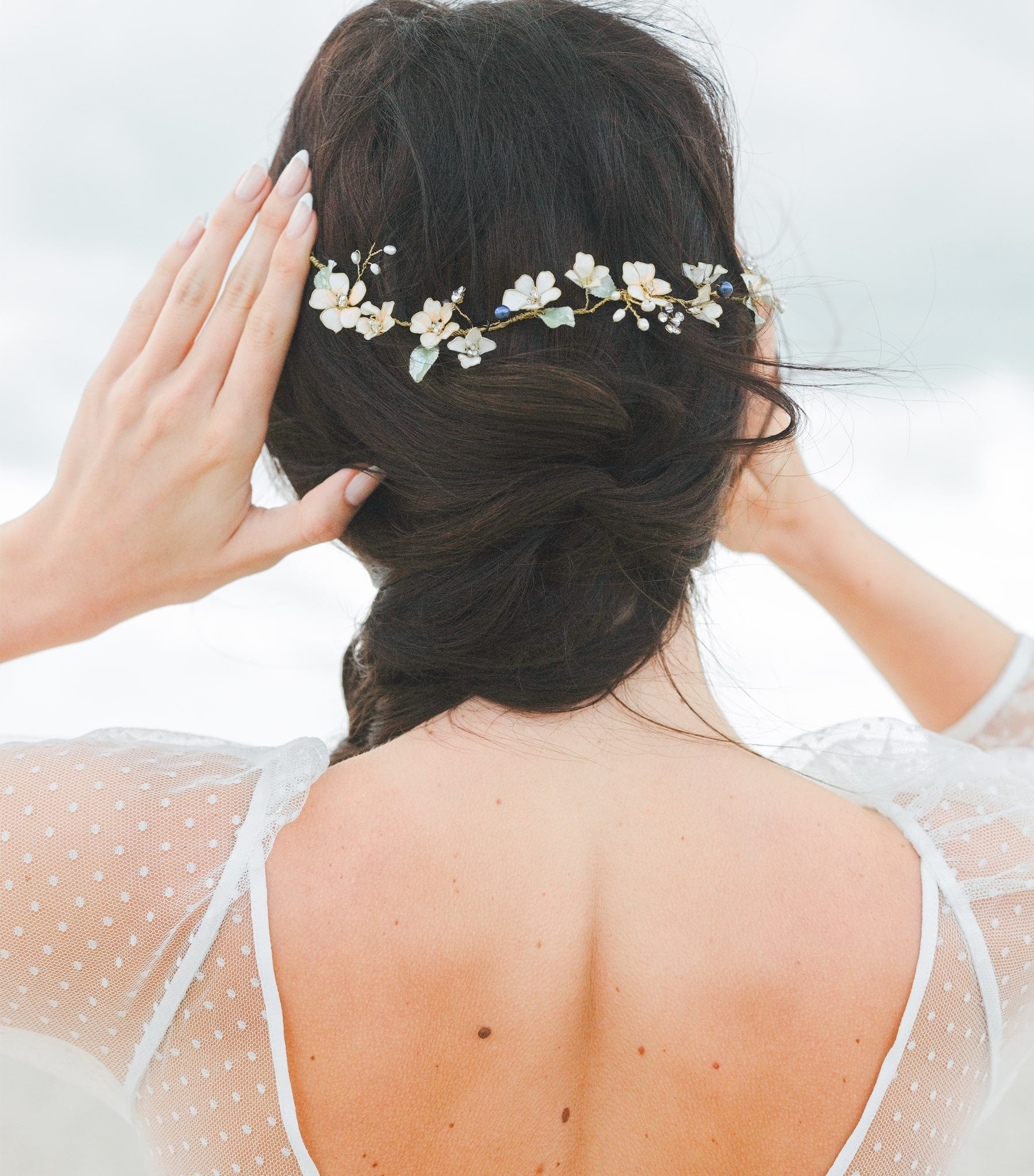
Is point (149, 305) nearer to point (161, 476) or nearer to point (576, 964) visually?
point (161, 476)

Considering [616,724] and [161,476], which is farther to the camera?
[161,476]

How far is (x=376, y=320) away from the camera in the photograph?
3.43 feet

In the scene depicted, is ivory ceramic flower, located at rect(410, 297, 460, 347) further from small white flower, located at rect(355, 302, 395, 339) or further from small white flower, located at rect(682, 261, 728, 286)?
small white flower, located at rect(682, 261, 728, 286)

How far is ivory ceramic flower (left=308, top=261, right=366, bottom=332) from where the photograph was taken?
3.49 feet

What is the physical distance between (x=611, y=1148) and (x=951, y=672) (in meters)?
1.02

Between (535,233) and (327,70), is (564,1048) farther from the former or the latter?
(327,70)

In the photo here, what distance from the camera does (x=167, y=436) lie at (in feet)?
4.34

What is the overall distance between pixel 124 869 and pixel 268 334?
59cm

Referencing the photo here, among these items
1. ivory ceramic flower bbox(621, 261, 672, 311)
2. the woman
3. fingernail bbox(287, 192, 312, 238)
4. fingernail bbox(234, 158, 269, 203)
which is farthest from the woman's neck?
fingernail bbox(234, 158, 269, 203)

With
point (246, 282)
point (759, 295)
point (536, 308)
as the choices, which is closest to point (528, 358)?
point (536, 308)

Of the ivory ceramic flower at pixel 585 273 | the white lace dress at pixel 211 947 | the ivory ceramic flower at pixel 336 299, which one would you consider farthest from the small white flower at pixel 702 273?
the white lace dress at pixel 211 947

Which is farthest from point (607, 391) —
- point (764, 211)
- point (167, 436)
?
point (764, 211)

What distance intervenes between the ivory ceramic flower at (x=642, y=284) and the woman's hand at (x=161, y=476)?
45 cm

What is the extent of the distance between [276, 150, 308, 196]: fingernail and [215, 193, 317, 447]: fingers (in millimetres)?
16
